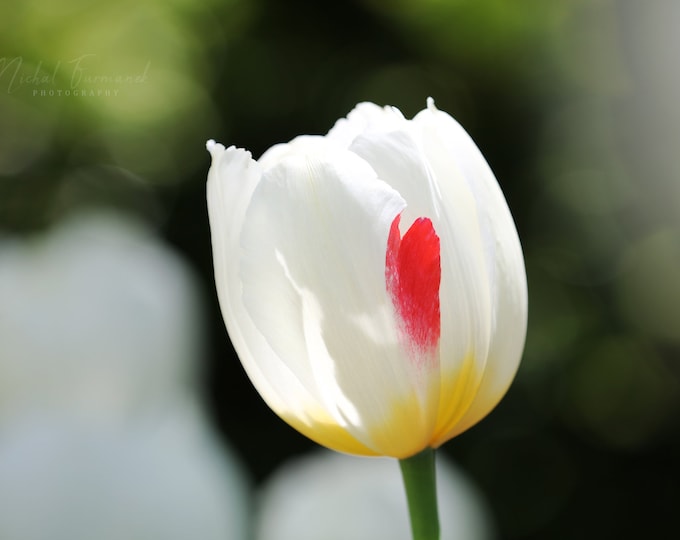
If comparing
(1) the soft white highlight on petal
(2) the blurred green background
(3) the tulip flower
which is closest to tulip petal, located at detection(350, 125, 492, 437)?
(3) the tulip flower

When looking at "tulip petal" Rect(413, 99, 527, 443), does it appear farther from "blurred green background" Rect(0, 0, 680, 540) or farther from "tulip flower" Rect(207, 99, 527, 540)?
"blurred green background" Rect(0, 0, 680, 540)

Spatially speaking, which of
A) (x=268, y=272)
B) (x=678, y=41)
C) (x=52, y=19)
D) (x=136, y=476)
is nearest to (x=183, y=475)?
(x=136, y=476)

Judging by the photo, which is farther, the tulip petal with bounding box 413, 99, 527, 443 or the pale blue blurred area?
the pale blue blurred area

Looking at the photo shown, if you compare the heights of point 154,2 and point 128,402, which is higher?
point 154,2

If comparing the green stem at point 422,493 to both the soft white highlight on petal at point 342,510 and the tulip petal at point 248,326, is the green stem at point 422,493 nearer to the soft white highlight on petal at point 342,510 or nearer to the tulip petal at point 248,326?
the tulip petal at point 248,326

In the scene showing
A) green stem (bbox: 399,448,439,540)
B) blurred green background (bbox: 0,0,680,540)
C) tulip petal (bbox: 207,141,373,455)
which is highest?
blurred green background (bbox: 0,0,680,540)

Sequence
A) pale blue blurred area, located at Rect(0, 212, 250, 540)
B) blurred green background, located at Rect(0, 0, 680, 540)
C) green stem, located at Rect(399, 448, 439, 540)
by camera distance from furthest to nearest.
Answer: blurred green background, located at Rect(0, 0, 680, 540) < pale blue blurred area, located at Rect(0, 212, 250, 540) < green stem, located at Rect(399, 448, 439, 540)

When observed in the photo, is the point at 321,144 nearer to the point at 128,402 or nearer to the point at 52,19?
the point at 128,402

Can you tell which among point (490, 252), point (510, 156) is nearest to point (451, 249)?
point (490, 252)
